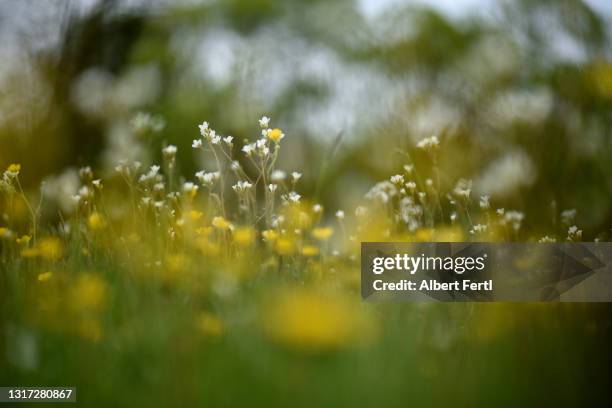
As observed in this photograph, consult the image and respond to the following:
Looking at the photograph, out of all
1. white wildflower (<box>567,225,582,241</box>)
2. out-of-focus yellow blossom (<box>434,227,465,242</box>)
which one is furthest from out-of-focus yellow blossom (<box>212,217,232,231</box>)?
white wildflower (<box>567,225,582,241</box>)

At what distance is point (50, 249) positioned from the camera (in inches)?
80.5

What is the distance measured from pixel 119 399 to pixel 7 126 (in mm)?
2417

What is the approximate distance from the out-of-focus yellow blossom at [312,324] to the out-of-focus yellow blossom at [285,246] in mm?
507

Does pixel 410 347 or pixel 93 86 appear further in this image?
pixel 93 86

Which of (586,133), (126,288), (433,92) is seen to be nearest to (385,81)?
(433,92)

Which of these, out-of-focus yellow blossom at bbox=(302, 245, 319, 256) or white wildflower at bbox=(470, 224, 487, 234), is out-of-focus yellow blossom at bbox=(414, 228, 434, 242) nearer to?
white wildflower at bbox=(470, 224, 487, 234)

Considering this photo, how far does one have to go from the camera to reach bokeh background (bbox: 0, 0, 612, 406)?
4.19 feet

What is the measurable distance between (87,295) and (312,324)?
659mm

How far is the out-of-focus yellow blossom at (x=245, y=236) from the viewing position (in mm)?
1854

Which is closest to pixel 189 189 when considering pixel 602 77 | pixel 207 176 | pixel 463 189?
pixel 207 176

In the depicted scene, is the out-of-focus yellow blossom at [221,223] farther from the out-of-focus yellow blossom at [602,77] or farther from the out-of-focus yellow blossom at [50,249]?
the out-of-focus yellow blossom at [602,77]

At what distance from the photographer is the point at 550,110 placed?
2.02 metres

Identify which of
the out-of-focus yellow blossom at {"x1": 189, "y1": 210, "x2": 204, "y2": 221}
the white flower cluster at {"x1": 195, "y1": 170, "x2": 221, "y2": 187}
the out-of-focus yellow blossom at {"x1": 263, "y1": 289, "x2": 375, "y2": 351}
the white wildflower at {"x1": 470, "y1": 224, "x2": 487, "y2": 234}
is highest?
the white flower cluster at {"x1": 195, "y1": 170, "x2": 221, "y2": 187}

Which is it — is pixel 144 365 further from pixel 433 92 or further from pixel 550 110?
pixel 433 92
